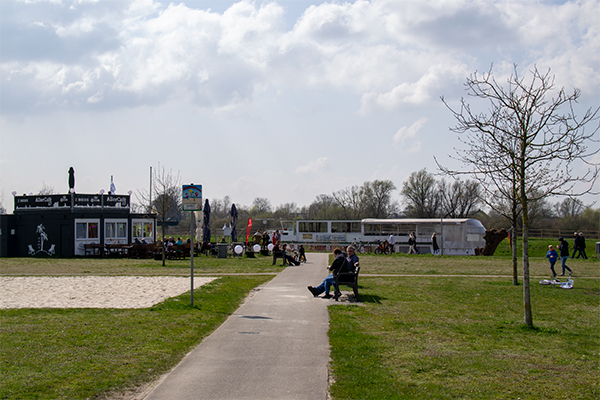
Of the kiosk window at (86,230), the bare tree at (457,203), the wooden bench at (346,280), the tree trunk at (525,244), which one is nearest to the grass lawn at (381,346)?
the tree trunk at (525,244)

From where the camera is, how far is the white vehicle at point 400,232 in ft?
140

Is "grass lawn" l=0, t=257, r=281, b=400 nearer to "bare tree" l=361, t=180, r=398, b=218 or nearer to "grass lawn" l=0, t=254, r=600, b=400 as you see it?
"grass lawn" l=0, t=254, r=600, b=400

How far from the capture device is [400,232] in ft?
148

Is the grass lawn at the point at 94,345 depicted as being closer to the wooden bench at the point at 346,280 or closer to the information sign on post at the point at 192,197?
the information sign on post at the point at 192,197

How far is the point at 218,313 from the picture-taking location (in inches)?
446

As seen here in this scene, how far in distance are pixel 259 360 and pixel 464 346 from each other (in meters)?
3.28

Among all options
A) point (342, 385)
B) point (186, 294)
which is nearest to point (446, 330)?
point (342, 385)

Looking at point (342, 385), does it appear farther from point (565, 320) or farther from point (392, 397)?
point (565, 320)

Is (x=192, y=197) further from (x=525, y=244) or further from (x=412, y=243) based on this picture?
(x=412, y=243)

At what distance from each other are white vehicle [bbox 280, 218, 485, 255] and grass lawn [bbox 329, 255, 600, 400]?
27.7 m

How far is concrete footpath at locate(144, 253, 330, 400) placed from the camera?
5764 millimetres

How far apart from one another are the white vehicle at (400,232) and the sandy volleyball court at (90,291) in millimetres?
27081

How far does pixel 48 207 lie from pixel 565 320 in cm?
3502

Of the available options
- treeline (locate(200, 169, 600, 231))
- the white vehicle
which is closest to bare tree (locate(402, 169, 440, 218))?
treeline (locate(200, 169, 600, 231))
